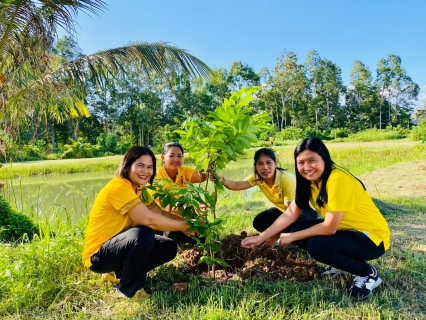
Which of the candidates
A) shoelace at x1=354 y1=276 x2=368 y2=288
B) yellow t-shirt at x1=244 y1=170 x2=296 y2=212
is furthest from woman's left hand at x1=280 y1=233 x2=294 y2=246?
yellow t-shirt at x1=244 y1=170 x2=296 y2=212

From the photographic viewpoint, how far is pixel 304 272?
→ 7.05ft

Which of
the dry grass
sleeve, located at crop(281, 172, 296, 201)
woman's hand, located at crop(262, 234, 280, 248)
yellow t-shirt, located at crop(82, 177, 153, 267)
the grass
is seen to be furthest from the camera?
the dry grass

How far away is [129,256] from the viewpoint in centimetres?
188

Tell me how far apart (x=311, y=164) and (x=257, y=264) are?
911mm

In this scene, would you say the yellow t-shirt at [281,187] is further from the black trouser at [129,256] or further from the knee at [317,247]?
the black trouser at [129,256]

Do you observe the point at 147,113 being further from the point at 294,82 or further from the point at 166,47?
the point at 166,47

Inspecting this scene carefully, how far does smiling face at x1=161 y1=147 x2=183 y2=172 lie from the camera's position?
9.19 ft

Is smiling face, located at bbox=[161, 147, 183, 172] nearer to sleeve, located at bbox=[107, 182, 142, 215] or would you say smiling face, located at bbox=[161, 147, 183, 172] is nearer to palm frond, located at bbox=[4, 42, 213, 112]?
sleeve, located at bbox=[107, 182, 142, 215]

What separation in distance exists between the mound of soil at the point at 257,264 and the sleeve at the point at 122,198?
0.77m

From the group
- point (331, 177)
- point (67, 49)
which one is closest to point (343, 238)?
point (331, 177)

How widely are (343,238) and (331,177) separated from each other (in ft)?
1.34

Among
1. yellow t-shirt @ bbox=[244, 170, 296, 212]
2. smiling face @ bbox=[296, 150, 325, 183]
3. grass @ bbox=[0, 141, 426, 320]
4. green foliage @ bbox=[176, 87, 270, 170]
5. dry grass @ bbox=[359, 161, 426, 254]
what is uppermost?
green foliage @ bbox=[176, 87, 270, 170]

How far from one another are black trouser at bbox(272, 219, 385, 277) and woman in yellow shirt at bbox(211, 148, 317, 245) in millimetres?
582

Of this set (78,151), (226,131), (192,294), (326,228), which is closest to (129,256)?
(192,294)
